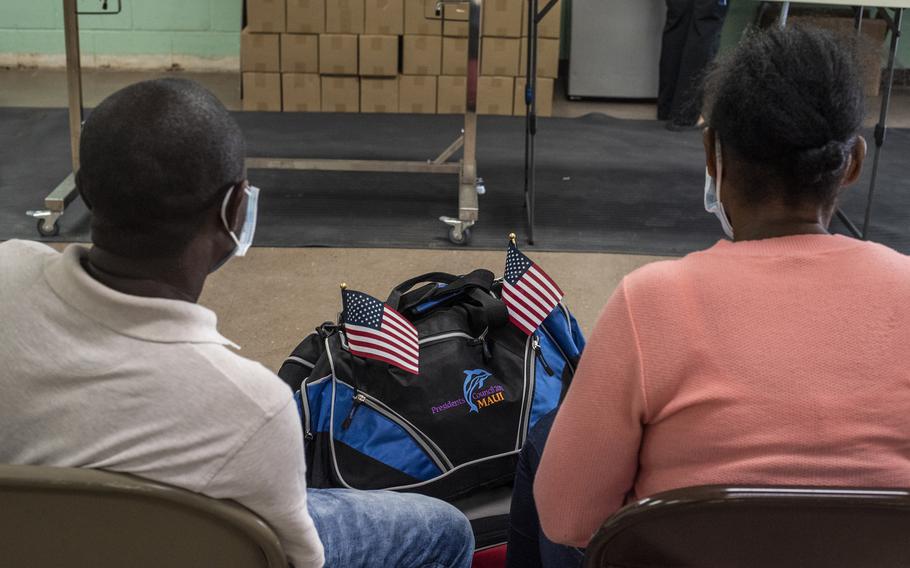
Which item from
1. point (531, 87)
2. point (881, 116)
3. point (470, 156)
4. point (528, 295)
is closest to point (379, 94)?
point (470, 156)

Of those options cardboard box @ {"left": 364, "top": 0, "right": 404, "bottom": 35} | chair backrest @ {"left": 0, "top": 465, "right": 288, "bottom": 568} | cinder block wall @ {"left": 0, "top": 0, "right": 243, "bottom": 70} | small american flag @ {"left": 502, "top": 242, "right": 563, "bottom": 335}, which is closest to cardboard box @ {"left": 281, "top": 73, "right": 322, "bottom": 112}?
cardboard box @ {"left": 364, "top": 0, "right": 404, "bottom": 35}

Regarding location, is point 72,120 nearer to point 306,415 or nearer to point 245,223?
point 306,415

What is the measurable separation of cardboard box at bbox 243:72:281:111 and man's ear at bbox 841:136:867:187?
12.9 ft

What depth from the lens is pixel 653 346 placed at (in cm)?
99

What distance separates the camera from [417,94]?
486 cm

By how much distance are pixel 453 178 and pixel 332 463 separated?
2.34 meters

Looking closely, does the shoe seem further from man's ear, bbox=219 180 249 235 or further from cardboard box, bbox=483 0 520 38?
man's ear, bbox=219 180 249 235

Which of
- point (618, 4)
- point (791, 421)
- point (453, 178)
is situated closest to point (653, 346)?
point (791, 421)

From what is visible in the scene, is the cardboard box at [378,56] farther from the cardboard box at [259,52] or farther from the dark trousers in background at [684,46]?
the dark trousers in background at [684,46]

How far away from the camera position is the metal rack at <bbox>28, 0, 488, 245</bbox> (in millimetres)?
3217

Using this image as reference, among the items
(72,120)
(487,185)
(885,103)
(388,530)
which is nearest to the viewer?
(388,530)

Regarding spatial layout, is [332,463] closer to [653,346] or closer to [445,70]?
[653,346]

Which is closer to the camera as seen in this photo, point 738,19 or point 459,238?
point 459,238

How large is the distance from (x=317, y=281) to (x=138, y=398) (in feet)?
6.80
